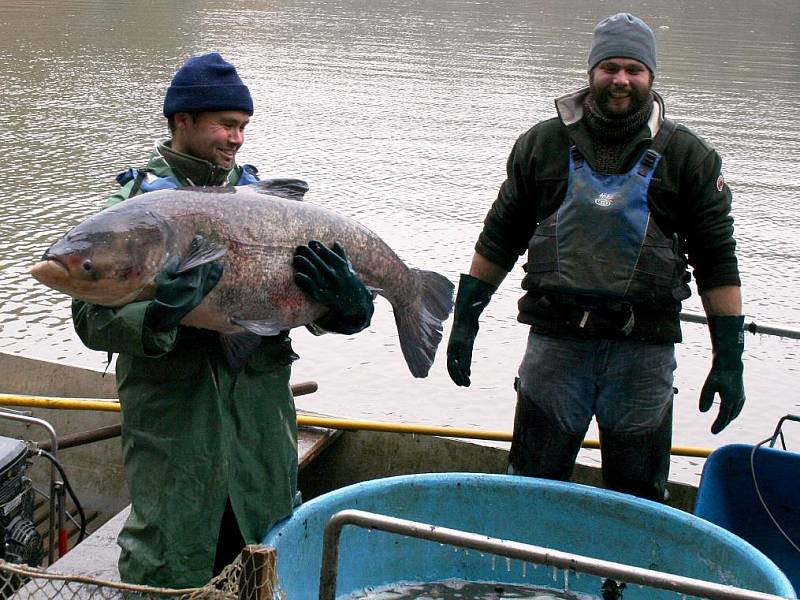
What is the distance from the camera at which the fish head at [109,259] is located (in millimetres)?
2701

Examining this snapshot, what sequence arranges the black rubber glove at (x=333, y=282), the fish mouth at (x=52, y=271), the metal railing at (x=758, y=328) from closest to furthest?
the fish mouth at (x=52, y=271), the black rubber glove at (x=333, y=282), the metal railing at (x=758, y=328)

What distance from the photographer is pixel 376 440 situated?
5047 millimetres

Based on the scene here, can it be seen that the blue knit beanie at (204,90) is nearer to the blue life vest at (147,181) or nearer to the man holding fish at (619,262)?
the blue life vest at (147,181)

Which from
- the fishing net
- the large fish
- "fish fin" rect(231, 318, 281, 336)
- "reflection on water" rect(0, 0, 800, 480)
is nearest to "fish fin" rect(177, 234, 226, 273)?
the large fish

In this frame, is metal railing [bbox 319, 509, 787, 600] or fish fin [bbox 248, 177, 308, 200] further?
fish fin [bbox 248, 177, 308, 200]

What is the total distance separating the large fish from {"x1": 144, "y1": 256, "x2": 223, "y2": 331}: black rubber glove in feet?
0.15

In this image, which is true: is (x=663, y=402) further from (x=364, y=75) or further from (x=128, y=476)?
(x=364, y=75)

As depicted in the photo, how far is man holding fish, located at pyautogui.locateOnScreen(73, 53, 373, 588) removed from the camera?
2963 mm

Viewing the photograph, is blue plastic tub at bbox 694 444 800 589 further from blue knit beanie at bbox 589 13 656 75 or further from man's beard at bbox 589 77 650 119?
blue knit beanie at bbox 589 13 656 75

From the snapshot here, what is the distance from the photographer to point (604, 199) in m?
3.68

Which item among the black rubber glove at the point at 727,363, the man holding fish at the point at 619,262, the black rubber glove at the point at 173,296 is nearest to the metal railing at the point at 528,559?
the black rubber glove at the point at 173,296

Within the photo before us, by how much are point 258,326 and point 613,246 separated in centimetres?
134

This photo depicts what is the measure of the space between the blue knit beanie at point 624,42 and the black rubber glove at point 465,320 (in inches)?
34.5

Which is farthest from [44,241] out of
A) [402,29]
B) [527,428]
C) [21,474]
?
[402,29]
